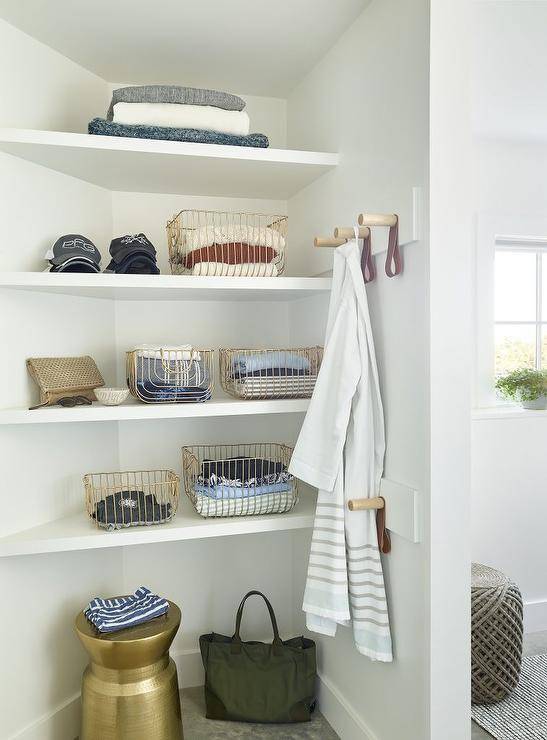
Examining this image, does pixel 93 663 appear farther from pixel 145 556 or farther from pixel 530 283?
pixel 530 283

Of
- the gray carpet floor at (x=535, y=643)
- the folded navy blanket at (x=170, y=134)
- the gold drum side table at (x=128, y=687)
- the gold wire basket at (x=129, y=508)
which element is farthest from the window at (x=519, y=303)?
the gold drum side table at (x=128, y=687)

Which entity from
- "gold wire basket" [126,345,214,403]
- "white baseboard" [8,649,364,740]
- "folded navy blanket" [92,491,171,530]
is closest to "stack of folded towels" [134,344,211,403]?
"gold wire basket" [126,345,214,403]

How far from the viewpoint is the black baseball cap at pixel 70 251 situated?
198 cm

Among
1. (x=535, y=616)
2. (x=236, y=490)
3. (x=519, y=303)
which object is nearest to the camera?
(x=236, y=490)

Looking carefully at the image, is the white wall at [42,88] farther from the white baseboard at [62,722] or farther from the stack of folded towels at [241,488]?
the white baseboard at [62,722]

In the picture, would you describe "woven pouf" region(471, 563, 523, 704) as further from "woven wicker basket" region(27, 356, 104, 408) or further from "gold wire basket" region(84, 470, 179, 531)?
"woven wicker basket" region(27, 356, 104, 408)

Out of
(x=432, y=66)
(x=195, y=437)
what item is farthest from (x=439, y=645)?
(x=432, y=66)

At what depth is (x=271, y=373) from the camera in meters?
2.14

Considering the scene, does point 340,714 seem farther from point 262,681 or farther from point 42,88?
point 42,88

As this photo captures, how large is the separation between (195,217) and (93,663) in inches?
61.0

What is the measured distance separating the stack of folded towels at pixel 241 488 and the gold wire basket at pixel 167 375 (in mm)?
274

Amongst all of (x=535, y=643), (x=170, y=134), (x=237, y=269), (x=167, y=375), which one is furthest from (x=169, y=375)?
(x=535, y=643)

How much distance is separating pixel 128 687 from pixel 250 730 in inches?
20.6

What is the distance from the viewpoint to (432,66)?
5.17ft
